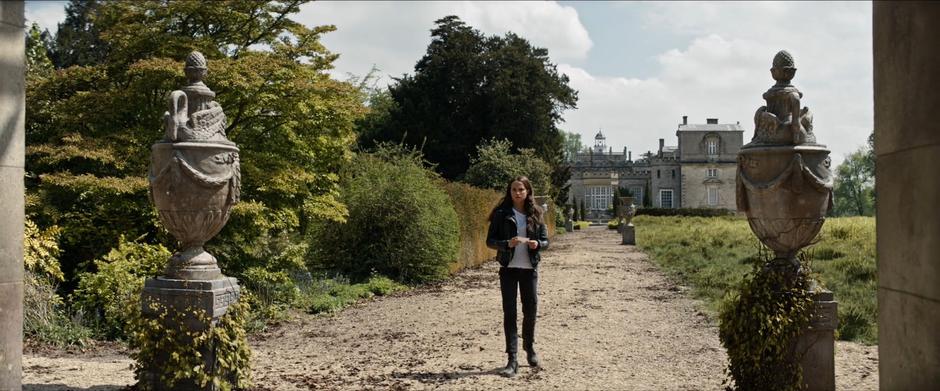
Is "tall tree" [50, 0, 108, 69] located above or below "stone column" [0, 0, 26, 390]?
above

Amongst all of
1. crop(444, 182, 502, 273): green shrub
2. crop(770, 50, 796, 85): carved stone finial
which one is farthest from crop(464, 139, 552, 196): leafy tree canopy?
crop(770, 50, 796, 85): carved stone finial

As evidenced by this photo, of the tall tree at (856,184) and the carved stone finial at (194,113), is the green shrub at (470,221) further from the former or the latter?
the tall tree at (856,184)

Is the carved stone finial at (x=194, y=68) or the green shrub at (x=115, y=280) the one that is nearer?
the carved stone finial at (x=194, y=68)

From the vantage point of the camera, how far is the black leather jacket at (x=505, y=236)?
6.20m

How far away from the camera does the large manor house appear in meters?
69.2

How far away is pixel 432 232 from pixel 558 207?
29.6 metres

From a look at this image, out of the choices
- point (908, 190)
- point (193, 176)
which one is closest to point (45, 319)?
point (193, 176)

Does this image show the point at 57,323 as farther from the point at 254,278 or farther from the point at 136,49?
the point at 136,49

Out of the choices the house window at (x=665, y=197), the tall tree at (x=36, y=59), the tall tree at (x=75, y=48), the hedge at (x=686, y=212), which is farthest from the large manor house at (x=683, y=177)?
the tall tree at (x=36, y=59)

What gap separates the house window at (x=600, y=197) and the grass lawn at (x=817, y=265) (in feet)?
145

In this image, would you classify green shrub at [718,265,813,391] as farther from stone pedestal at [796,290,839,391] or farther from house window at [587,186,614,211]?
house window at [587,186,614,211]

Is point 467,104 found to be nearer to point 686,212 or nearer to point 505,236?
point 505,236

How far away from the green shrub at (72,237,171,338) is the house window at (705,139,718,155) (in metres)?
68.3

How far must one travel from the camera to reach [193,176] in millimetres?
5020
